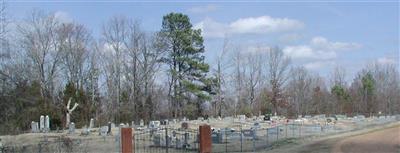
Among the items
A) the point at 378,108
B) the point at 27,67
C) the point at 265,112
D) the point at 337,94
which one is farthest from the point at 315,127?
the point at 378,108

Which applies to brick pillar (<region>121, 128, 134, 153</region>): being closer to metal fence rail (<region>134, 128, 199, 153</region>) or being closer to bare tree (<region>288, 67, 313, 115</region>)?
metal fence rail (<region>134, 128, 199, 153</region>)

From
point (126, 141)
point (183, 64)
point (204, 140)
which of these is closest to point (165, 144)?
point (126, 141)

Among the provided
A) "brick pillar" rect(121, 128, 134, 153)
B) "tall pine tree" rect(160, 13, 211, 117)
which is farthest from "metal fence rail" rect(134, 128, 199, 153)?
"tall pine tree" rect(160, 13, 211, 117)

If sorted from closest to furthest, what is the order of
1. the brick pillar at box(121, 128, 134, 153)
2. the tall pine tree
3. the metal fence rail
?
the brick pillar at box(121, 128, 134, 153) → the metal fence rail → the tall pine tree

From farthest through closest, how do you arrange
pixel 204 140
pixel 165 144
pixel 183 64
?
pixel 183 64
pixel 165 144
pixel 204 140

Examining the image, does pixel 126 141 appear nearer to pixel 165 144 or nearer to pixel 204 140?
pixel 204 140

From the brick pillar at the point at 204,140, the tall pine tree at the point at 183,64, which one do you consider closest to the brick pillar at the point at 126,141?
the brick pillar at the point at 204,140

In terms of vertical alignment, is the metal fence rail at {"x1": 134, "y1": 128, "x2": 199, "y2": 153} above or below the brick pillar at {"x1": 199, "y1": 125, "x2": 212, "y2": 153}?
below

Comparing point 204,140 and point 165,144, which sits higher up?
point 204,140

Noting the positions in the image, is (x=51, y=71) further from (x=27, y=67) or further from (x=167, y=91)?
(x=167, y=91)

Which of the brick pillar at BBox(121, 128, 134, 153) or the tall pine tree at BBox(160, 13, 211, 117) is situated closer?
the brick pillar at BBox(121, 128, 134, 153)

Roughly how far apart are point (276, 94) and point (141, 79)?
28.5 m

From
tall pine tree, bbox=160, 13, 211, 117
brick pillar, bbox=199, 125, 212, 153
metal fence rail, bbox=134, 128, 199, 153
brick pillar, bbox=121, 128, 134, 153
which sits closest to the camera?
brick pillar, bbox=199, 125, 212, 153

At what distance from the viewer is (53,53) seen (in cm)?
7150
